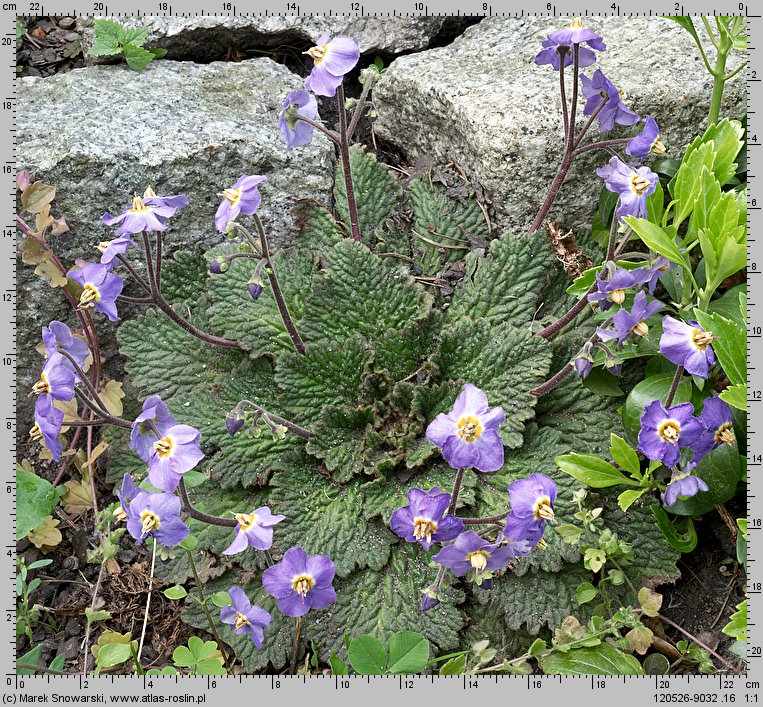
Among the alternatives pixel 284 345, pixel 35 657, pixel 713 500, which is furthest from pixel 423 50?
pixel 35 657

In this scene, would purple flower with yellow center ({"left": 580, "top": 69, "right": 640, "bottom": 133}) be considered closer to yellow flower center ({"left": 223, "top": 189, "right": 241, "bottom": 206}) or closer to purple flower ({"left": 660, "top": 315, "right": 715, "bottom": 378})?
purple flower ({"left": 660, "top": 315, "right": 715, "bottom": 378})

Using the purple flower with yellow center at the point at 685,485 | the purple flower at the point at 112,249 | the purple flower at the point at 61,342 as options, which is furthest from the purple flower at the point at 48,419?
the purple flower with yellow center at the point at 685,485

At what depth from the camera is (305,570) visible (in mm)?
2850

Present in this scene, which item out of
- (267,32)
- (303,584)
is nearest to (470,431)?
(303,584)

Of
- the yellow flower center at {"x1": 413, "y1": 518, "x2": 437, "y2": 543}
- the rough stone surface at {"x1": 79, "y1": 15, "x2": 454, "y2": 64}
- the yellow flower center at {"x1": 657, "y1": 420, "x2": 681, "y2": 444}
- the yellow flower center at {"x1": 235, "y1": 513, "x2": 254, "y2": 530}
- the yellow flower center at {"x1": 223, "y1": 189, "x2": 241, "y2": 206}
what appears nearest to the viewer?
the yellow flower center at {"x1": 413, "y1": 518, "x2": 437, "y2": 543}

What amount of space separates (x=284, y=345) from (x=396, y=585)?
122 centimetres

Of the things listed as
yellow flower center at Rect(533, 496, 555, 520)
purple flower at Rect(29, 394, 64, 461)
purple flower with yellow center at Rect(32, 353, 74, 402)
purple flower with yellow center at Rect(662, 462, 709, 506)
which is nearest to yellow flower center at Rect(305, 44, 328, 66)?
purple flower with yellow center at Rect(32, 353, 74, 402)

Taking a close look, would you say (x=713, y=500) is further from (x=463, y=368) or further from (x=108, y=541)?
(x=108, y=541)

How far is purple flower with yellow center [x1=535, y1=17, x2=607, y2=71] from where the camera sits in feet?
9.94

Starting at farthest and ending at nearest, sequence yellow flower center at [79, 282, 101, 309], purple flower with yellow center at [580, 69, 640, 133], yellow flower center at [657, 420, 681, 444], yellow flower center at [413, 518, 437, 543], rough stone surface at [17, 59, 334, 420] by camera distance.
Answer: rough stone surface at [17, 59, 334, 420] → purple flower with yellow center at [580, 69, 640, 133] → yellow flower center at [79, 282, 101, 309] → yellow flower center at [657, 420, 681, 444] → yellow flower center at [413, 518, 437, 543]

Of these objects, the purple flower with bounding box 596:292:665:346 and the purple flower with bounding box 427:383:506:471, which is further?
the purple flower with bounding box 596:292:665:346

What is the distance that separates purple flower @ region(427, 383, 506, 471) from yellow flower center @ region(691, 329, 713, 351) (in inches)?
29.7

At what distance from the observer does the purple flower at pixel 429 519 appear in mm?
2635

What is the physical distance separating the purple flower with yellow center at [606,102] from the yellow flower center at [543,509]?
1.67 metres
